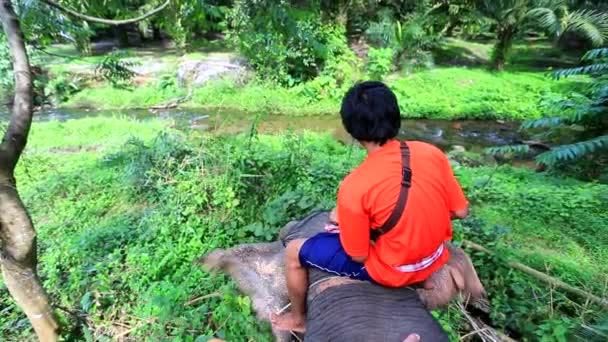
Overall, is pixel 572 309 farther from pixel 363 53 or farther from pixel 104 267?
pixel 363 53

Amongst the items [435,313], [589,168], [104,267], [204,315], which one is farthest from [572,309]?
[589,168]

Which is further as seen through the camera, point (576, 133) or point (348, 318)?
point (576, 133)

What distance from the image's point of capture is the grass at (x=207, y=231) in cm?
265

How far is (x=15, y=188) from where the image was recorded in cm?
227

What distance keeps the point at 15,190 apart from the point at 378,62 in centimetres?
1105

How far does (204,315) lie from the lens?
270 cm

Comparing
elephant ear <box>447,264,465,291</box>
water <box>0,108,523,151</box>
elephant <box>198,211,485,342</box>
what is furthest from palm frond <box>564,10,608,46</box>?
elephant ear <box>447,264,465,291</box>

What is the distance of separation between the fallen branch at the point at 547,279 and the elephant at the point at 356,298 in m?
0.48

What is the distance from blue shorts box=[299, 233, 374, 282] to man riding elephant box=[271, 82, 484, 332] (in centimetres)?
4

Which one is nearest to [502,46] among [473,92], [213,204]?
[473,92]

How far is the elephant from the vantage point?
6.19ft

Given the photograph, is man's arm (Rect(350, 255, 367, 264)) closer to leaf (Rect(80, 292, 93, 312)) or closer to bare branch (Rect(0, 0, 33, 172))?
bare branch (Rect(0, 0, 33, 172))

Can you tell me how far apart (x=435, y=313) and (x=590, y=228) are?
2.70 metres

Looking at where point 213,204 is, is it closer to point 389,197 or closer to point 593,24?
point 389,197
